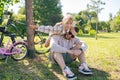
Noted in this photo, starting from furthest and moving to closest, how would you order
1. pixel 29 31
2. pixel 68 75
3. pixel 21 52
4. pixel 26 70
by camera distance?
pixel 29 31
pixel 21 52
pixel 26 70
pixel 68 75

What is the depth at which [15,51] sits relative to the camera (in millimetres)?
6438

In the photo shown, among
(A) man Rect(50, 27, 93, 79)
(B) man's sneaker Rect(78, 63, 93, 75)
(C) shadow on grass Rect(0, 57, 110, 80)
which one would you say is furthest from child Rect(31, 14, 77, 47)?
(B) man's sneaker Rect(78, 63, 93, 75)

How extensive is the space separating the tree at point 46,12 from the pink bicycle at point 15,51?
34808mm

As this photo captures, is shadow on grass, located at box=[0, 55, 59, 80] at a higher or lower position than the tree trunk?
lower

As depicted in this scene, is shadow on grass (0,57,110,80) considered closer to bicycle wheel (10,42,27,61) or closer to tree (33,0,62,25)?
bicycle wheel (10,42,27,61)

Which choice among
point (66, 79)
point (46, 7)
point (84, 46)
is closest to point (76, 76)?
point (66, 79)

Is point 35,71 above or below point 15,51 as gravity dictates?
below

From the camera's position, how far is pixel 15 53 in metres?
6.39

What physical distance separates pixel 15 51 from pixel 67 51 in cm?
157

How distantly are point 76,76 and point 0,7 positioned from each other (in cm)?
356

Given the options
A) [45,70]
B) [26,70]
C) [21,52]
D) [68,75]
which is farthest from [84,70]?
[21,52]

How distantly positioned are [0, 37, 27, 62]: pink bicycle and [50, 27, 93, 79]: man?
0.98 metres

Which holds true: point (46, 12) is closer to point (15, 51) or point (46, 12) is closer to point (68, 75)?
point (15, 51)

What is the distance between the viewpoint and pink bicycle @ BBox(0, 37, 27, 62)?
20.8 ft
